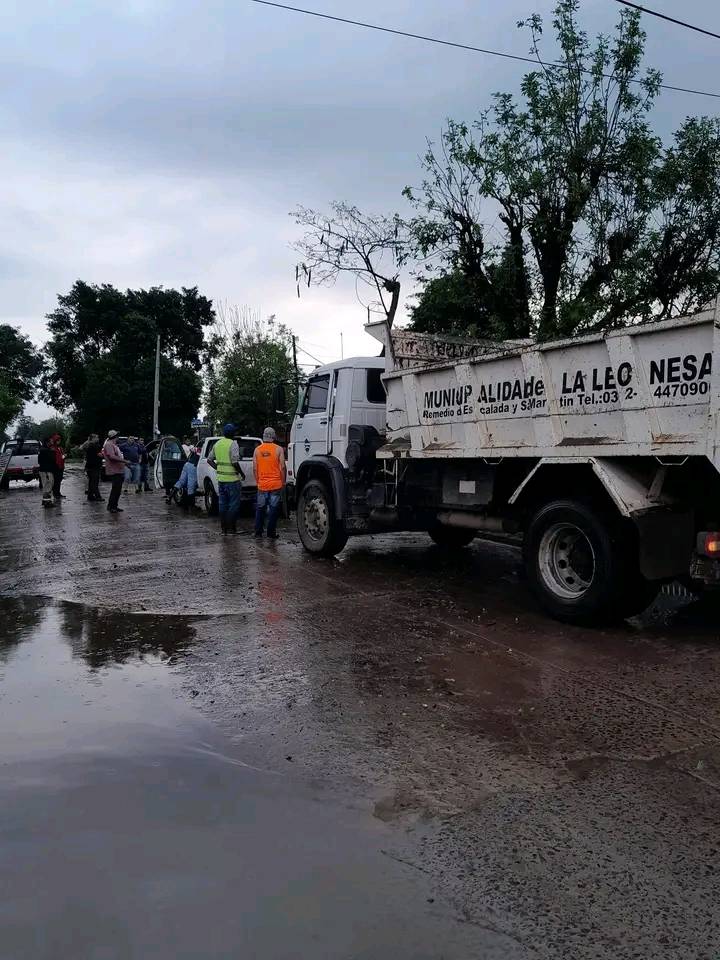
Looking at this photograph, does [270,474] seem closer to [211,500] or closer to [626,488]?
[211,500]

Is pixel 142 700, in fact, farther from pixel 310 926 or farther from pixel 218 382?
pixel 218 382

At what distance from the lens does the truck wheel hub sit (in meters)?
6.59

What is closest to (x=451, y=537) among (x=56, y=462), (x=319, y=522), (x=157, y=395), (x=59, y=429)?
(x=319, y=522)

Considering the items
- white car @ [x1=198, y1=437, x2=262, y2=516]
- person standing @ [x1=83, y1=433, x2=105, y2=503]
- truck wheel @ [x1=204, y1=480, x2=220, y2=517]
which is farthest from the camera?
person standing @ [x1=83, y1=433, x2=105, y2=503]

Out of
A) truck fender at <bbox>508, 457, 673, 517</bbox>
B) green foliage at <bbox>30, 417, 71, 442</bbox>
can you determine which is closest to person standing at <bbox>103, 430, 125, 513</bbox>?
truck fender at <bbox>508, 457, 673, 517</bbox>

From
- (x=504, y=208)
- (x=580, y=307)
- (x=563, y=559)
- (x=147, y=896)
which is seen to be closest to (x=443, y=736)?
(x=147, y=896)

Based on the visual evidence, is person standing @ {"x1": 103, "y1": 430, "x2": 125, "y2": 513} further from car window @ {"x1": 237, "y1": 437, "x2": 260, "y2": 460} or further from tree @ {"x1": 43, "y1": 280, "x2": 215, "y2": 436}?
tree @ {"x1": 43, "y1": 280, "x2": 215, "y2": 436}

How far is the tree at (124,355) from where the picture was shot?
4812 cm

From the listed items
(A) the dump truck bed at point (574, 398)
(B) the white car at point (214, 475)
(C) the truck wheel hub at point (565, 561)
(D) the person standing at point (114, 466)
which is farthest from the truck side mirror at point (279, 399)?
(D) the person standing at point (114, 466)

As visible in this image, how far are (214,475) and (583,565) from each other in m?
11.2

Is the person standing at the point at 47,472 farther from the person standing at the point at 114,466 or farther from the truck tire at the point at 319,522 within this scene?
the truck tire at the point at 319,522

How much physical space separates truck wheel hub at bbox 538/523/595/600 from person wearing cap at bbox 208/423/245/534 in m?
7.17

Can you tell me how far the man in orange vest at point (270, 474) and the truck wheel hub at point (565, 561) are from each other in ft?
19.5

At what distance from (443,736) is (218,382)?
149 ft
